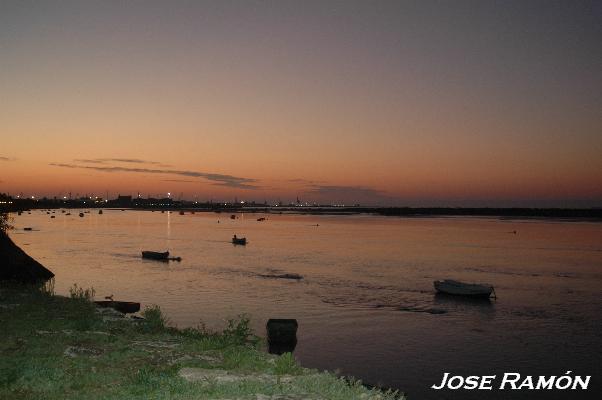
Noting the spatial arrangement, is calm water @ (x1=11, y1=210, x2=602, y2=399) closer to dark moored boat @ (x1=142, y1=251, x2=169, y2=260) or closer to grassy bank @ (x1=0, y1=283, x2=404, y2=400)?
dark moored boat @ (x1=142, y1=251, x2=169, y2=260)

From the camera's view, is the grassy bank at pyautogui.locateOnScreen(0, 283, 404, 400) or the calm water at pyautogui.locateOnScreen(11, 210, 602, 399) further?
the calm water at pyautogui.locateOnScreen(11, 210, 602, 399)

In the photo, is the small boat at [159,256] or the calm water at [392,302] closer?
the calm water at [392,302]

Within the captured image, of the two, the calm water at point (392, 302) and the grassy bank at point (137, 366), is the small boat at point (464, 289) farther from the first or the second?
the grassy bank at point (137, 366)

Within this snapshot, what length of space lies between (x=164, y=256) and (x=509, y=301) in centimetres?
4572

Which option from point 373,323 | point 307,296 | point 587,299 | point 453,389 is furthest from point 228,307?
point 587,299

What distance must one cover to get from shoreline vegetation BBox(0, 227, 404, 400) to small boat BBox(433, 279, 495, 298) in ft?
102

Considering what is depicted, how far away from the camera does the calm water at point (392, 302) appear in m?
26.0

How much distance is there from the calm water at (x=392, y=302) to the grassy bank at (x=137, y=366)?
10306mm

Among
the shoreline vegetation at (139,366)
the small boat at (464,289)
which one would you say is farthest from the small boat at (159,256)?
the shoreline vegetation at (139,366)

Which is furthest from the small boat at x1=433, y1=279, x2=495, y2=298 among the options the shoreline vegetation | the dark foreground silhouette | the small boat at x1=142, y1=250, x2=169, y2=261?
the small boat at x1=142, y1=250, x2=169, y2=261

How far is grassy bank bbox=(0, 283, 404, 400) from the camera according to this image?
425 inches

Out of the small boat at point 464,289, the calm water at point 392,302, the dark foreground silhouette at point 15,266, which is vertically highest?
the dark foreground silhouette at point 15,266

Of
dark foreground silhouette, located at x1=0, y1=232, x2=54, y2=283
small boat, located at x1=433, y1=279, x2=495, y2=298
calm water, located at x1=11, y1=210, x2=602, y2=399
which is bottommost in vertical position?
calm water, located at x1=11, y1=210, x2=602, y2=399

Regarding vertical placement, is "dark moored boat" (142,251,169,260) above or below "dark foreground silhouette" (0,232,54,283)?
below
